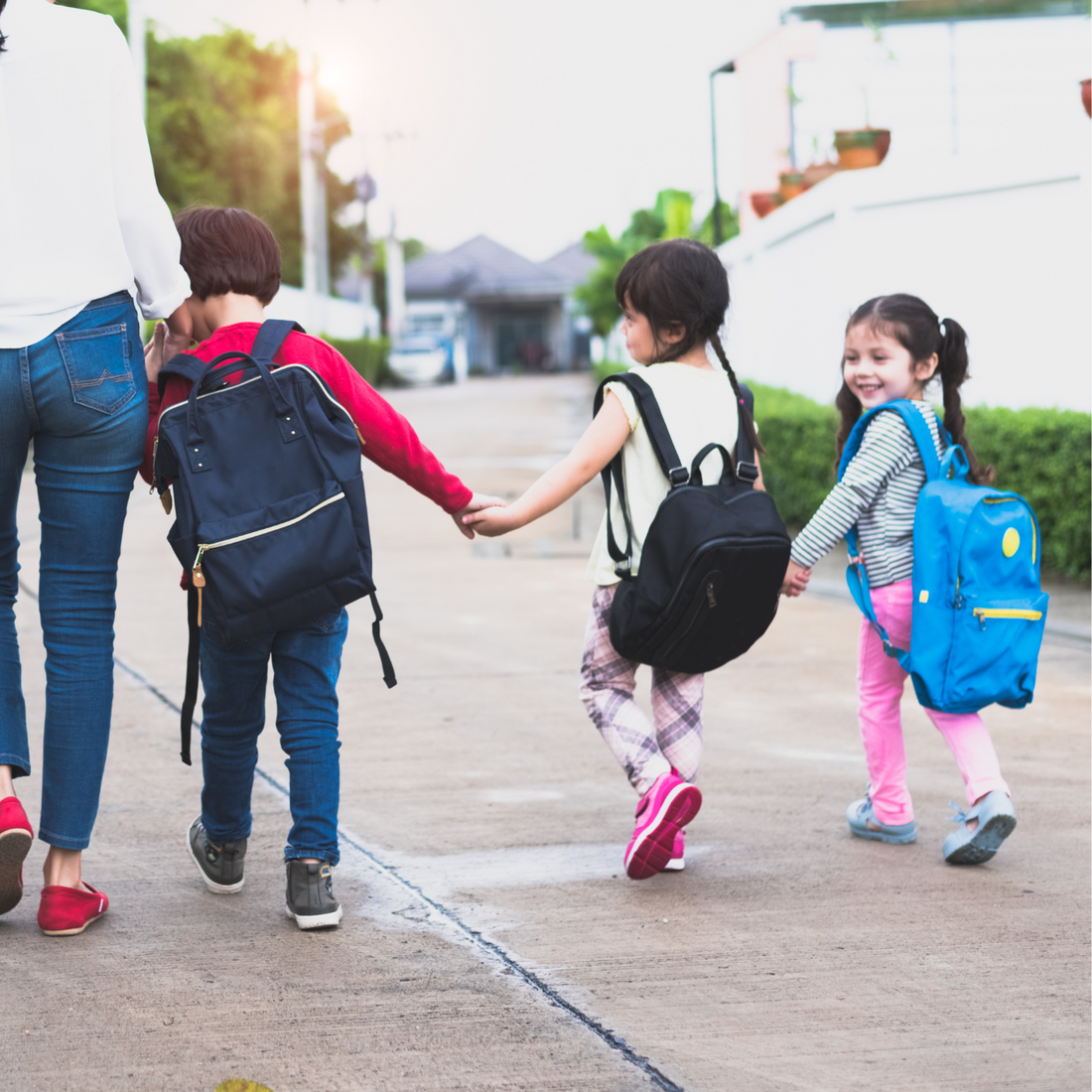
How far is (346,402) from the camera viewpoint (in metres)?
2.93

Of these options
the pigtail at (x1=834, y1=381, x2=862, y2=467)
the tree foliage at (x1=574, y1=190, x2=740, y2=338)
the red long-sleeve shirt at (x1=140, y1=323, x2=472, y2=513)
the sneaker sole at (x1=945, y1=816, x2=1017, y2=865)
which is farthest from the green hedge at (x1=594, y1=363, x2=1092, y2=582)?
the tree foliage at (x1=574, y1=190, x2=740, y2=338)

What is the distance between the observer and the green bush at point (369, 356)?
38.1 meters

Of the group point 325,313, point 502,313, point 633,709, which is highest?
point 502,313

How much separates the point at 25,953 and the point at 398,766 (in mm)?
1681

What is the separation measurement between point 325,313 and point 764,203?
25.8 m

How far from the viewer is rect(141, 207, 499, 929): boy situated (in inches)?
114

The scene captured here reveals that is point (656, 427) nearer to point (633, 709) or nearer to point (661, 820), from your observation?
point (633, 709)

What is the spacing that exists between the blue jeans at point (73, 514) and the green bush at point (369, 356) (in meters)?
32.4

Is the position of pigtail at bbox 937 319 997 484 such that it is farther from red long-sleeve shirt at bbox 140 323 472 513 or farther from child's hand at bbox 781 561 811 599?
red long-sleeve shirt at bbox 140 323 472 513

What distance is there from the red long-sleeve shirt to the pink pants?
1.17m

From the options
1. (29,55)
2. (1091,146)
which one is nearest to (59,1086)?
(29,55)

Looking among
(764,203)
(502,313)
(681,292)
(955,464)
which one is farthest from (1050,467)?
(502,313)

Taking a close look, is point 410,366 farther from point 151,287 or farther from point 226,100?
point 151,287

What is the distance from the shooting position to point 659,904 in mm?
3137
